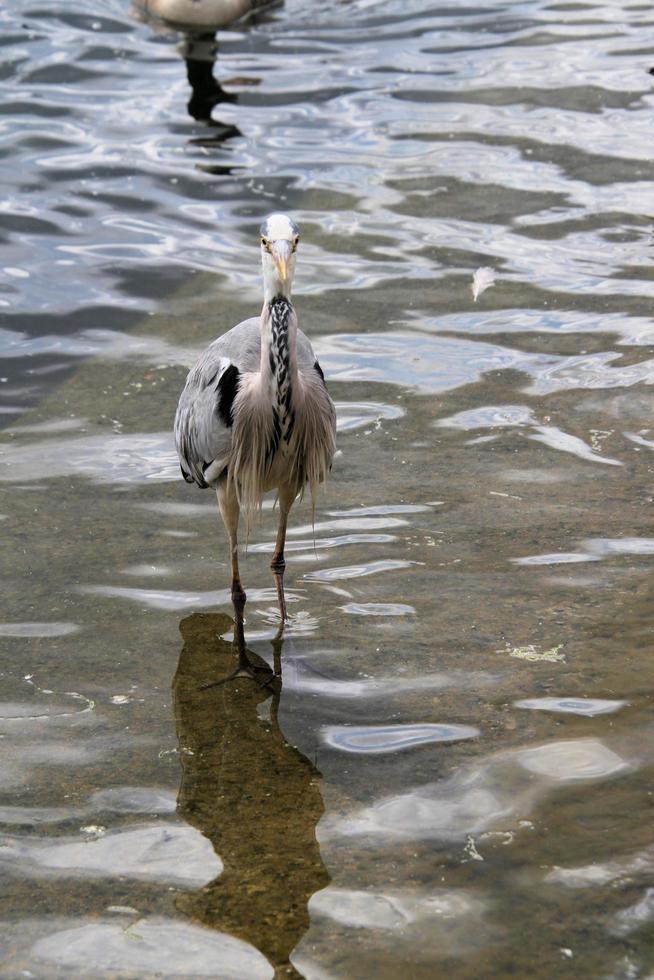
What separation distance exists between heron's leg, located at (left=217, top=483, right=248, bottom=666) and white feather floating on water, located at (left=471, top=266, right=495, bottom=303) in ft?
14.2

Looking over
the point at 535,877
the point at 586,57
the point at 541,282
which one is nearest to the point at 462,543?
the point at 535,877

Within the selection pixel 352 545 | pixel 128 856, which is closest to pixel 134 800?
pixel 128 856

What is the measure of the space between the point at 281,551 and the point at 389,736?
1.33 meters

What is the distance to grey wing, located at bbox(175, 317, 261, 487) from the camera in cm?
631

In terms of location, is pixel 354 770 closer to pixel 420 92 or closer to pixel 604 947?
pixel 604 947

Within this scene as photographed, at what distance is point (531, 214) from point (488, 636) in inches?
245

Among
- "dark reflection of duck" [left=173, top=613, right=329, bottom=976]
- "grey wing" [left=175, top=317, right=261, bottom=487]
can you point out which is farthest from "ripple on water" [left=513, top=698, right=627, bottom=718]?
"grey wing" [left=175, top=317, right=261, bottom=487]

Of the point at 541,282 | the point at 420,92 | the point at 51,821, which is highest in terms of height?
the point at 420,92

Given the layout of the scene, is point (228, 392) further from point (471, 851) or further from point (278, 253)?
point (471, 851)

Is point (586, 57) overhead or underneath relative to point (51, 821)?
overhead

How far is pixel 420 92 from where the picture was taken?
14.5 metres

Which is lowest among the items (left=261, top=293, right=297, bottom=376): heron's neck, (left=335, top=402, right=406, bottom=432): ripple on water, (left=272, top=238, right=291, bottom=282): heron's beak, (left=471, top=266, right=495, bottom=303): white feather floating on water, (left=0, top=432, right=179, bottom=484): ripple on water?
(left=0, top=432, right=179, bottom=484): ripple on water

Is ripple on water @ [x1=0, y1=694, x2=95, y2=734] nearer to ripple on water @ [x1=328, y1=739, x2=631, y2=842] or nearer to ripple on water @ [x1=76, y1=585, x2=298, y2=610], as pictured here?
ripple on water @ [x1=76, y1=585, x2=298, y2=610]

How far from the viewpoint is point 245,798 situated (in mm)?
5328
